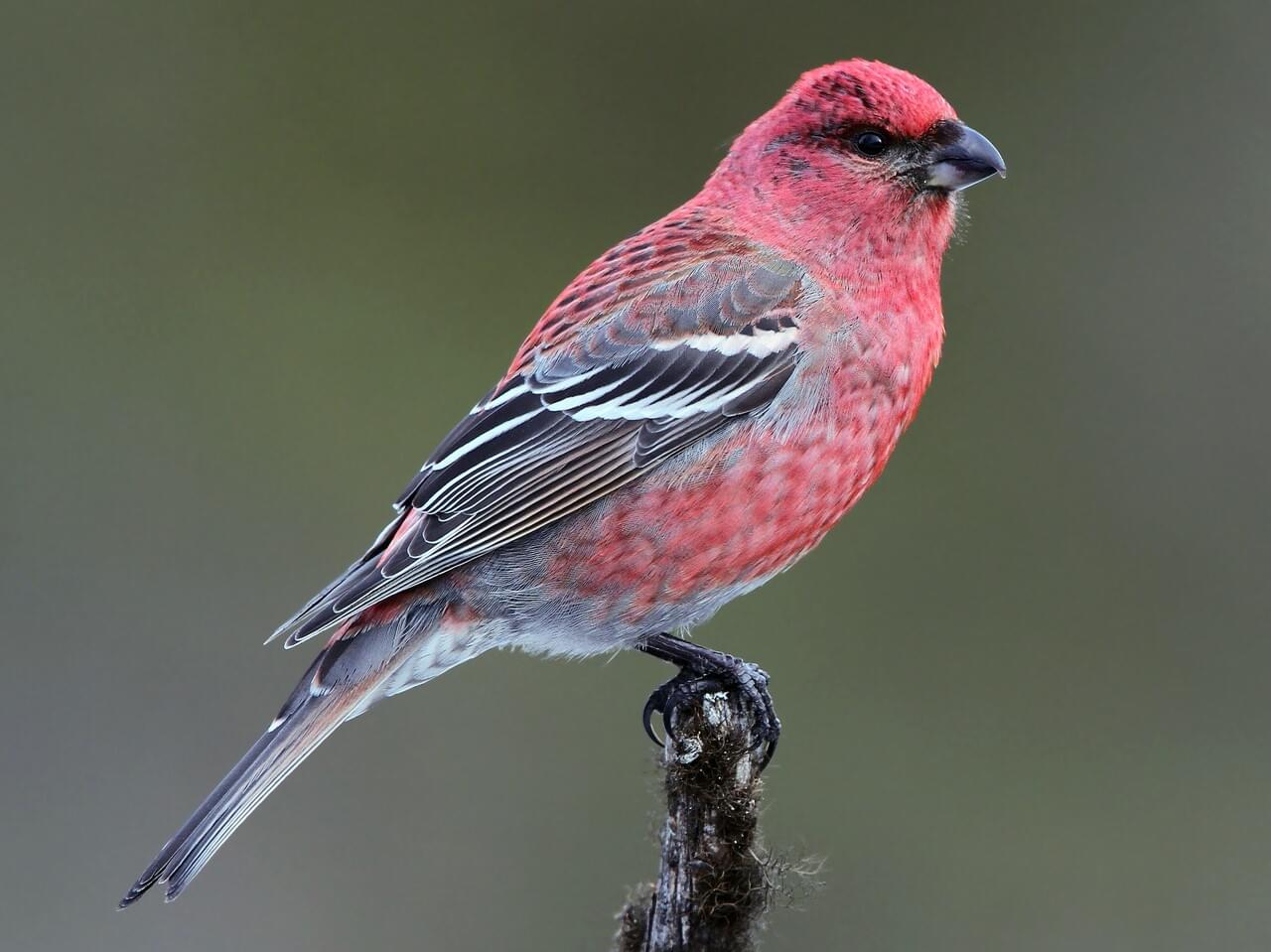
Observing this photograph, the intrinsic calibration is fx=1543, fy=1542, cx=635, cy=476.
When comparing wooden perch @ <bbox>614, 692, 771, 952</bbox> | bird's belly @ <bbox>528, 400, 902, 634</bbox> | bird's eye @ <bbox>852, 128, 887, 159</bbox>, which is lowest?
wooden perch @ <bbox>614, 692, 771, 952</bbox>

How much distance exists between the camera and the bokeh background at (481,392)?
6.59 m

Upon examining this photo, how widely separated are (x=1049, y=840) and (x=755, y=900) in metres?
3.25

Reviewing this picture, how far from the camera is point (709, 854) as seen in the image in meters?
3.86

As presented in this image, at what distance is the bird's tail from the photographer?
3990 millimetres

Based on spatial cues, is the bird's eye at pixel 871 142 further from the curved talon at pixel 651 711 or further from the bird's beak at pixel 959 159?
the curved talon at pixel 651 711

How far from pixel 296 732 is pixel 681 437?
1.35 metres

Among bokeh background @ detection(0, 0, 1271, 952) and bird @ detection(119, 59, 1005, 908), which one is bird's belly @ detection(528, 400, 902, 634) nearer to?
bird @ detection(119, 59, 1005, 908)

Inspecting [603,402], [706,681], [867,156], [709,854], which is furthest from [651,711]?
[867,156]

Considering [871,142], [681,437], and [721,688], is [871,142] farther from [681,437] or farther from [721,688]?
[721,688]

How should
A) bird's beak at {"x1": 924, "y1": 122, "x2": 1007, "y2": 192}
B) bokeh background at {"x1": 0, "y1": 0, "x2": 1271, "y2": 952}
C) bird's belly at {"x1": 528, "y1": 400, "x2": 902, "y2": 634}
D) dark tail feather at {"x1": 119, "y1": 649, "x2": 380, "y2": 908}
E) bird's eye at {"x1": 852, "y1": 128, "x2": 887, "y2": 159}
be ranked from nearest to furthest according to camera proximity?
dark tail feather at {"x1": 119, "y1": 649, "x2": 380, "y2": 908}
bird's belly at {"x1": 528, "y1": 400, "x2": 902, "y2": 634}
bird's beak at {"x1": 924, "y1": 122, "x2": 1007, "y2": 192}
bird's eye at {"x1": 852, "y1": 128, "x2": 887, "y2": 159}
bokeh background at {"x1": 0, "y1": 0, "x2": 1271, "y2": 952}

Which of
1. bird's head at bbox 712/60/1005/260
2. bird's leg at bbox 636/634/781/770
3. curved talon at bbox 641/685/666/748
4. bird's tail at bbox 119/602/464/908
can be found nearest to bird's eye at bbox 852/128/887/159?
bird's head at bbox 712/60/1005/260

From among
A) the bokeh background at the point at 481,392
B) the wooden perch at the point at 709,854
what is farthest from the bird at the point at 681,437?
the bokeh background at the point at 481,392

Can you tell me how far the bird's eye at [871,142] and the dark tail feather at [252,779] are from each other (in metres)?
2.11

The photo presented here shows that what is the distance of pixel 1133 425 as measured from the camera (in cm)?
737
